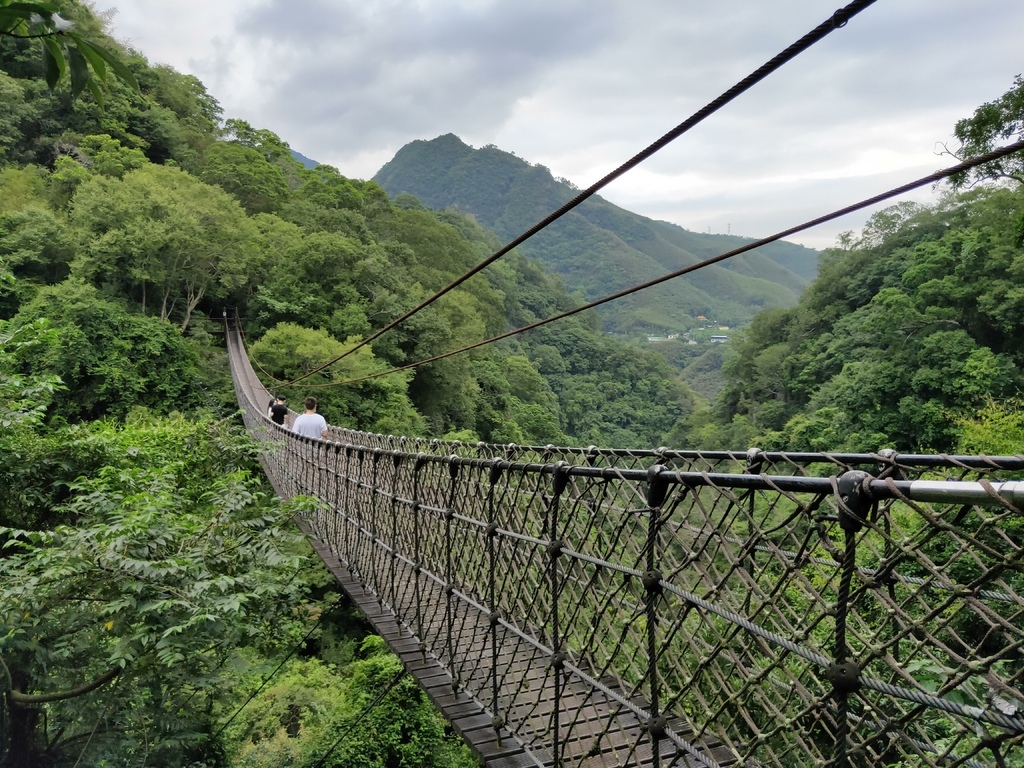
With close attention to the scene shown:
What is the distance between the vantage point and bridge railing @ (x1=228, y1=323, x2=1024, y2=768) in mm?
762

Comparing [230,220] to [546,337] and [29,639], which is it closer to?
[29,639]

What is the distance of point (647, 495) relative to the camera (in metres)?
1.16

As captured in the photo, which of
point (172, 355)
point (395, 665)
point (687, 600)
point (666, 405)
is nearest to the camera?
point (687, 600)

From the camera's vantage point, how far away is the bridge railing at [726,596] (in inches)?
30.0

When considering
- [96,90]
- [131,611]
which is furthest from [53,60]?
[131,611]

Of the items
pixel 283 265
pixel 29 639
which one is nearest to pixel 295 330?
pixel 283 265

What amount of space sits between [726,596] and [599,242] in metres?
79.7

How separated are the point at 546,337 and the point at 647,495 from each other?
120ft

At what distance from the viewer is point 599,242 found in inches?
3076

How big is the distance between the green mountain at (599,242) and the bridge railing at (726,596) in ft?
204

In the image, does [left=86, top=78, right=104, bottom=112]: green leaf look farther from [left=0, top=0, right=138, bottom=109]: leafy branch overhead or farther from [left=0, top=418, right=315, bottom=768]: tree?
[left=0, top=418, right=315, bottom=768]: tree

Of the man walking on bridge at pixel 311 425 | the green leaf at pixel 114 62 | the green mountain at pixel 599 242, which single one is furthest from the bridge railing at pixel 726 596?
the green mountain at pixel 599 242

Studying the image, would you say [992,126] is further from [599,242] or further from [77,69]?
[599,242]

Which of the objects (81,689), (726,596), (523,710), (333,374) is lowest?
(81,689)
